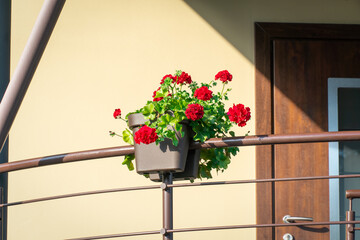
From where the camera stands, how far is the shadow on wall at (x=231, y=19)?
3912 millimetres

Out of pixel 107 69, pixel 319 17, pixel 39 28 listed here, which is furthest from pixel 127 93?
pixel 39 28

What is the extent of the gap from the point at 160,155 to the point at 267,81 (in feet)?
5.78

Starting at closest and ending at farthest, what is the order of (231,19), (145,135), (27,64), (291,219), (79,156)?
(27,64) < (145,135) < (79,156) < (291,219) < (231,19)

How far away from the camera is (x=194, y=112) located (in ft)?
7.20

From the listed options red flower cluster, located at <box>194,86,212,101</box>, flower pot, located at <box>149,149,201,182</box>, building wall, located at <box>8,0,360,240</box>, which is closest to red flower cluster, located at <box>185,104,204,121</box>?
red flower cluster, located at <box>194,86,212,101</box>

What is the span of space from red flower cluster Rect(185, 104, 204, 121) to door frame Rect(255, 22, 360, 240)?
1657 mm

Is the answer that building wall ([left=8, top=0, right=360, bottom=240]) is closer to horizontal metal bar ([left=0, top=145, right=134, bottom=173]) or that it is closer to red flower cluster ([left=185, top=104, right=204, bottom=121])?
horizontal metal bar ([left=0, top=145, right=134, bottom=173])

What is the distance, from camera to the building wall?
374cm

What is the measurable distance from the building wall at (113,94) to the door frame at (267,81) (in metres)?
0.04

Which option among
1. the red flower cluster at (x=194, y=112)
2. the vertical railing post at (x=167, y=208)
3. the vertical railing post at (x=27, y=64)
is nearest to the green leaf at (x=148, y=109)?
the red flower cluster at (x=194, y=112)

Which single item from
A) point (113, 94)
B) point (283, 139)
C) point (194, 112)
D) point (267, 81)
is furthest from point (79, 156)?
point (267, 81)

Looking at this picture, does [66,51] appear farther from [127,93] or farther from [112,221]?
[112,221]

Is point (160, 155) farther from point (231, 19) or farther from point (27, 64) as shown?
point (231, 19)

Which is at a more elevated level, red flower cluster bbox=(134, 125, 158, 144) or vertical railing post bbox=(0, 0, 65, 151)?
vertical railing post bbox=(0, 0, 65, 151)
